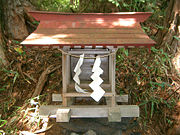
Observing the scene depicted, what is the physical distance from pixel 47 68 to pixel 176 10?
3708mm

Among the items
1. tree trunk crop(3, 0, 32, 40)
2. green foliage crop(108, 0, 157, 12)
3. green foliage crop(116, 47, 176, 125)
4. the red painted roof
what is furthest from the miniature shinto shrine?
tree trunk crop(3, 0, 32, 40)

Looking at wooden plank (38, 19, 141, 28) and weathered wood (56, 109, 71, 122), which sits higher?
wooden plank (38, 19, 141, 28)

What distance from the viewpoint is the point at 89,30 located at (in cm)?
→ 187

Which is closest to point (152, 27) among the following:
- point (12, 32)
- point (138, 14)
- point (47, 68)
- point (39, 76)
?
point (138, 14)

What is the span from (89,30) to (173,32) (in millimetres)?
2716

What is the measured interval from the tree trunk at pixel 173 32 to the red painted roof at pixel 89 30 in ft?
6.46

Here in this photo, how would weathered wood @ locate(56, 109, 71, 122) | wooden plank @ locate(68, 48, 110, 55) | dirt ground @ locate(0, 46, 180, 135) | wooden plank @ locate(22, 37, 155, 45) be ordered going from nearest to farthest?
wooden plank @ locate(22, 37, 155, 45) → weathered wood @ locate(56, 109, 71, 122) → wooden plank @ locate(68, 48, 110, 55) → dirt ground @ locate(0, 46, 180, 135)

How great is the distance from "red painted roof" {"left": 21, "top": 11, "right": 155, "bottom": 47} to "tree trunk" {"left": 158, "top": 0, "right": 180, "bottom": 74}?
197 centimetres

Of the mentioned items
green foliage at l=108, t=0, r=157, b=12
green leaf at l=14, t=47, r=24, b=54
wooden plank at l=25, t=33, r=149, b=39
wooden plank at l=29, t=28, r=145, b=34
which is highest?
green foliage at l=108, t=0, r=157, b=12

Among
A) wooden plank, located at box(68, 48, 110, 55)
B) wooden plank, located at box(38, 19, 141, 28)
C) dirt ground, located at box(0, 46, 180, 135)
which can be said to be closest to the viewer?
wooden plank, located at box(38, 19, 141, 28)

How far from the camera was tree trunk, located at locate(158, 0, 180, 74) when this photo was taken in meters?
3.33

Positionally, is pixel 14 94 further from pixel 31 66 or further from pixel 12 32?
pixel 12 32

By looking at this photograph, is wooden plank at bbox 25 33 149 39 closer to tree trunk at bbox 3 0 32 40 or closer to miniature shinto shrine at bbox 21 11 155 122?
miniature shinto shrine at bbox 21 11 155 122

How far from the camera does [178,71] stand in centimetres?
325
